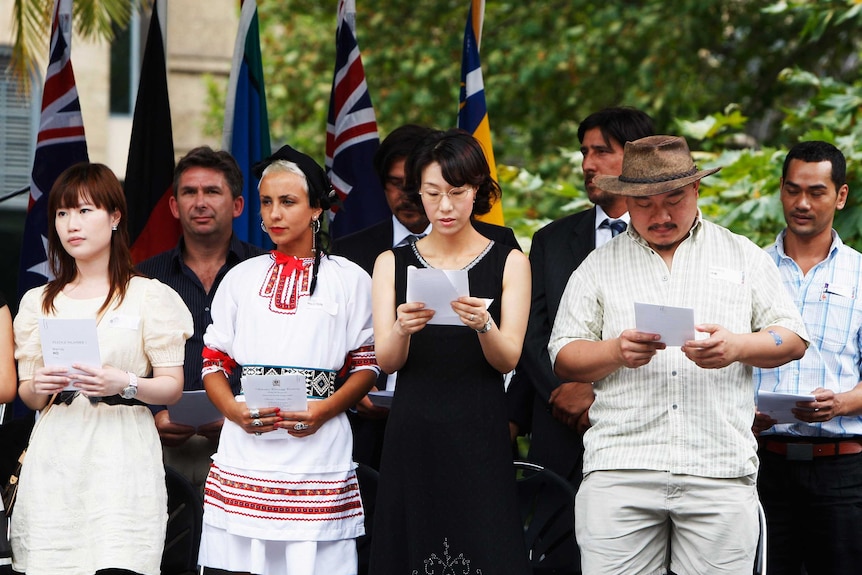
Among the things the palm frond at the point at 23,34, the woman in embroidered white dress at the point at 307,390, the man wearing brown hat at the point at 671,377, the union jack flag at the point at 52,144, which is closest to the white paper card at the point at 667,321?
the man wearing brown hat at the point at 671,377

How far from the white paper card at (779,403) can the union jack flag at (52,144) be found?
3.52 meters

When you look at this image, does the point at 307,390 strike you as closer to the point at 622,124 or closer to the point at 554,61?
the point at 622,124

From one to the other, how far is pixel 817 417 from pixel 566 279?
1160 millimetres

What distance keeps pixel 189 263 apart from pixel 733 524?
2797 mm

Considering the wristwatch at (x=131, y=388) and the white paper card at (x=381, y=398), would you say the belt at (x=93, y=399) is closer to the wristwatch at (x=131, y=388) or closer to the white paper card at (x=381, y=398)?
the wristwatch at (x=131, y=388)

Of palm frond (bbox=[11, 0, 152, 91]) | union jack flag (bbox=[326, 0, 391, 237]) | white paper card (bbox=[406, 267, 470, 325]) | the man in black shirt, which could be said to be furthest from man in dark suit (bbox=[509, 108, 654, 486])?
palm frond (bbox=[11, 0, 152, 91])

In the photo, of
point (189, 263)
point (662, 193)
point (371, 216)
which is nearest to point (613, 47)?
point (371, 216)

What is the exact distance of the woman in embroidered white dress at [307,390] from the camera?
14.1 ft

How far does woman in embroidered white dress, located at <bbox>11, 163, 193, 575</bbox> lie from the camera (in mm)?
4379

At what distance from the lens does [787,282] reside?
5102 millimetres

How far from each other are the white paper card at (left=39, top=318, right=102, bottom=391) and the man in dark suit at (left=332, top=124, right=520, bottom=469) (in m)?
1.48

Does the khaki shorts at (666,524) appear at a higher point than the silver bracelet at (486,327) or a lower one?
lower

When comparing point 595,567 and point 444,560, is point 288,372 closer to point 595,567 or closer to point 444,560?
point 444,560

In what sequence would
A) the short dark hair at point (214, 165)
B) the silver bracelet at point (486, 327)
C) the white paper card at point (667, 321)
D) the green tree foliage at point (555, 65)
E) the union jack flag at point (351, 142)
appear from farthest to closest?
1. the green tree foliage at point (555, 65)
2. the union jack flag at point (351, 142)
3. the short dark hair at point (214, 165)
4. the silver bracelet at point (486, 327)
5. the white paper card at point (667, 321)
